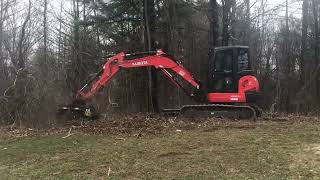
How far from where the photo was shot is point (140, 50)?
2306 centimetres

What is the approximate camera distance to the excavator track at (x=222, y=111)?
15.5 meters

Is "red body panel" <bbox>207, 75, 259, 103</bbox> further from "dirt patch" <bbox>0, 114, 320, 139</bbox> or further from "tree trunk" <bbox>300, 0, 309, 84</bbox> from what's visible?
"tree trunk" <bbox>300, 0, 309, 84</bbox>

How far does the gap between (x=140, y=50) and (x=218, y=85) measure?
7.73 meters

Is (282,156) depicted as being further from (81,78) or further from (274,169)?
(81,78)

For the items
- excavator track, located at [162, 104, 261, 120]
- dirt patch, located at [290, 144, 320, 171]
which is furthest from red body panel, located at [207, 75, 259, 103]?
dirt patch, located at [290, 144, 320, 171]

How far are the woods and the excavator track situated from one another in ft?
4.72

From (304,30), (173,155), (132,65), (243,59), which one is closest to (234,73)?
(243,59)

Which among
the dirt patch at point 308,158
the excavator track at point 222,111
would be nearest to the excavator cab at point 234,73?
the excavator track at point 222,111

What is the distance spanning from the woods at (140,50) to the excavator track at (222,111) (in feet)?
4.72

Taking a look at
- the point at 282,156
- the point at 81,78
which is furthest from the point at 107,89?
the point at 282,156

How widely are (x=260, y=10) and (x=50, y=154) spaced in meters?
24.2

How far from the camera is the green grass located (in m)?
8.05

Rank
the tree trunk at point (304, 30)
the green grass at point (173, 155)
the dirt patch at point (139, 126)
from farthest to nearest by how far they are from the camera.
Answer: the tree trunk at point (304, 30) < the dirt patch at point (139, 126) < the green grass at point (173, 155)

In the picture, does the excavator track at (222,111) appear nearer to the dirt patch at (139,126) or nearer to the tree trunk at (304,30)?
the dirt patch at (139,126)
